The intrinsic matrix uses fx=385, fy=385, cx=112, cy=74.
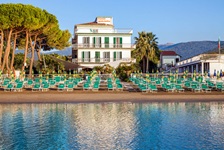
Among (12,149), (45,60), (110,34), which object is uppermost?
(110,34)

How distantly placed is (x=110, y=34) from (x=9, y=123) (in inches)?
1690

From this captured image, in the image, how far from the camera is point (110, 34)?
56375 millimetres

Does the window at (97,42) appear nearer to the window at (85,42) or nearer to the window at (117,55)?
the window at (85,42)

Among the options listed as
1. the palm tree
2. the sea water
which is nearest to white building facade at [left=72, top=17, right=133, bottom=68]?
the palm tree

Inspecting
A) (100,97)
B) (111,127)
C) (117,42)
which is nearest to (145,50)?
(117,42)

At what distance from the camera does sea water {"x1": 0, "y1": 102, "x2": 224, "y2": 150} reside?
10992 mm

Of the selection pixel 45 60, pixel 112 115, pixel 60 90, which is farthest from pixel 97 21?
pixel 112 115

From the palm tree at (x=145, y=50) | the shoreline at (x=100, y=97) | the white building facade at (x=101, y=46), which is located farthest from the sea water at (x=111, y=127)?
the palm tree at (x=145, y=50)

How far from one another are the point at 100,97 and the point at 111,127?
9871mm

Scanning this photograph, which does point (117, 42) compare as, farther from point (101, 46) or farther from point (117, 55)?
point (101, 46)

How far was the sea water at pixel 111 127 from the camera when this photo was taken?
36.1 feet

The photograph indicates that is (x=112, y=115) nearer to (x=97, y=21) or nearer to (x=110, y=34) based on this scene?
(x=110, y=34)

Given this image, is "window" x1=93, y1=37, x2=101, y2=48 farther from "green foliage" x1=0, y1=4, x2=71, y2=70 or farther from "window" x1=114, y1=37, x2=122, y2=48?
"green foliage" x1=0, y1=4, x2=71, y2=70

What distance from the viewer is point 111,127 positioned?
13.5 m
